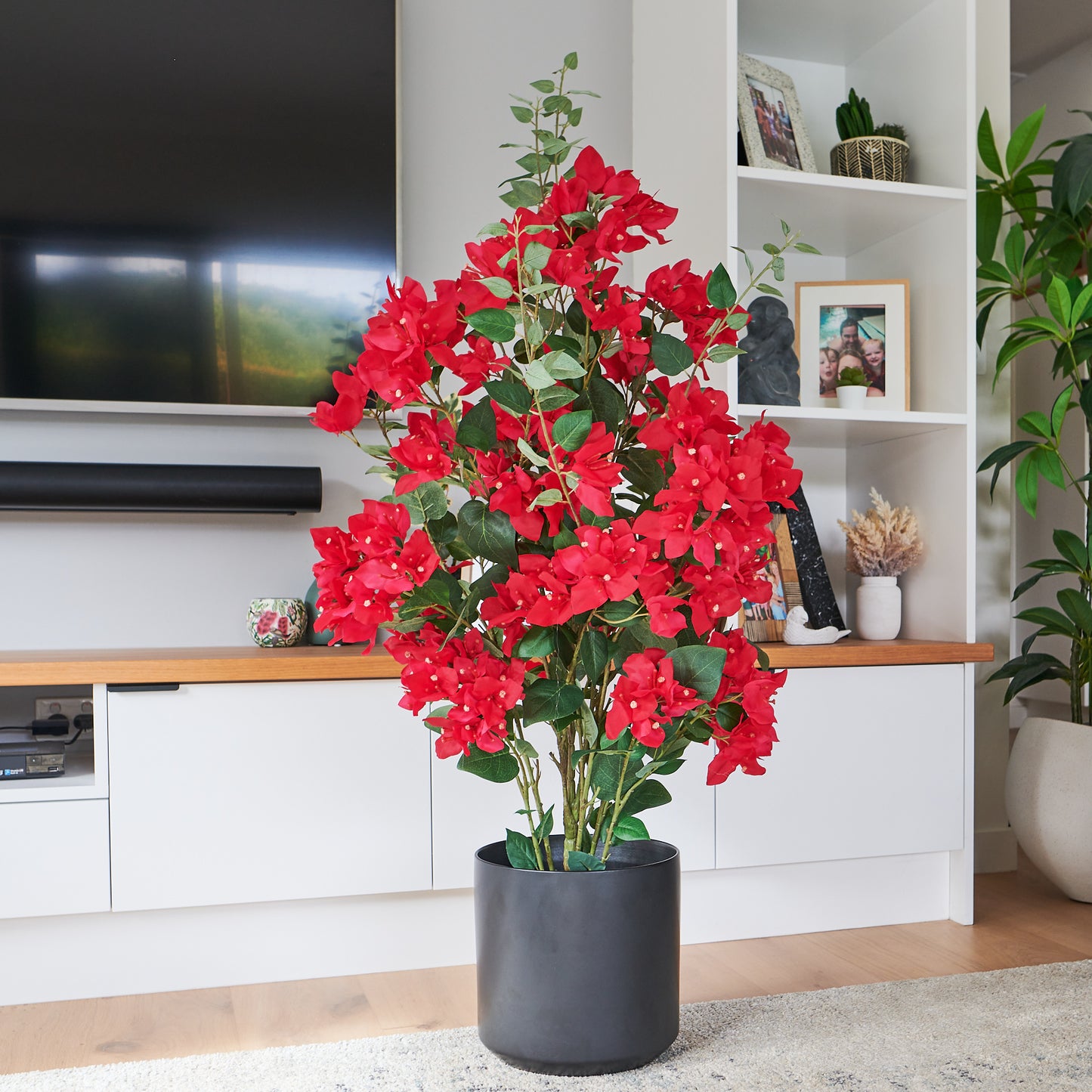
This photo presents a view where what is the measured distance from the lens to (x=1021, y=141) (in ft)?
8.49

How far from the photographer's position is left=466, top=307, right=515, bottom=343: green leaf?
1.13 meters

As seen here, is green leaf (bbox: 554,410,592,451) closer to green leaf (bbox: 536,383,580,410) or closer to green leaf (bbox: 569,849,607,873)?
green leaf (bbox: 536,383,580,410)

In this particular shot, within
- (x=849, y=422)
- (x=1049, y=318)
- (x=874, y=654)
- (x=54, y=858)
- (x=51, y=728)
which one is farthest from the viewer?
(x=1049, y=318)

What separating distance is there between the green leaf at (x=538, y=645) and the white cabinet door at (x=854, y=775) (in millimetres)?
1017

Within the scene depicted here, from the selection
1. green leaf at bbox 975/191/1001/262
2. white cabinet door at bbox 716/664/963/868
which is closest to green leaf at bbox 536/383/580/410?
white cabinet door at bbox 716/664/963/868

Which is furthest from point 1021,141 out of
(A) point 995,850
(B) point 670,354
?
(B) point 670,354

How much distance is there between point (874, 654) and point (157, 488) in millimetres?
1458

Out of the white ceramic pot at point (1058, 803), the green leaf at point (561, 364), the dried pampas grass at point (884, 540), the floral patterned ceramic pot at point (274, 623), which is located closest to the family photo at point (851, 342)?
the dried pampas grass at point (884, 540)

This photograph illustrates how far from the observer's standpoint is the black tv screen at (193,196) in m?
2.17

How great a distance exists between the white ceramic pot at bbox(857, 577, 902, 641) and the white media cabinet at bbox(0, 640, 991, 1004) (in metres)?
0.16

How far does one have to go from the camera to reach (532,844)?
1.34 meters

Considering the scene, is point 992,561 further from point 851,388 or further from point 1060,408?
point 851,388

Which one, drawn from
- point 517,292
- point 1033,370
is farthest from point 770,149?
point 1033,370

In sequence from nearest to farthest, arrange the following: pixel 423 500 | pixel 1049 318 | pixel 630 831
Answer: pixel 423 500 → pixel 630 831 → pixel 1049 318
